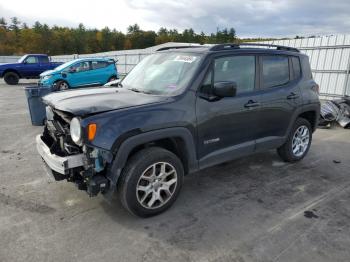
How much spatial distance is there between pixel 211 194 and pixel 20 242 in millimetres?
2290

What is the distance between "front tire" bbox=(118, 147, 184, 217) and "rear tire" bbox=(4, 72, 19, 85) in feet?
63.6

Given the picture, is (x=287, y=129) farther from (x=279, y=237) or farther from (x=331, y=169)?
(x=279, y=237)

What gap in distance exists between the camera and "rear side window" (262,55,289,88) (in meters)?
4.37

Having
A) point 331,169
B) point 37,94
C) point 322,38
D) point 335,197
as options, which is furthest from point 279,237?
point 322,38

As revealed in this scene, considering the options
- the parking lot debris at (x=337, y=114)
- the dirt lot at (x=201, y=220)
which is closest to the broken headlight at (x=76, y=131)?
the dirt lot at (x=201, y=220)

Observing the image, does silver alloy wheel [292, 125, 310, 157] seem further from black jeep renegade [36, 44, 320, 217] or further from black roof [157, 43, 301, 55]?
black roof [157, 43, 301, 55]

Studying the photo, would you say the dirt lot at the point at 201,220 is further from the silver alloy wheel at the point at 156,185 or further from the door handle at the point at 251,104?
the door handle at the point at 251,104

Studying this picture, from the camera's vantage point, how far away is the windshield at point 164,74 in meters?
3.61

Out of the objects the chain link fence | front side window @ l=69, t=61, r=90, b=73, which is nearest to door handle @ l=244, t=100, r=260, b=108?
the chain link fence

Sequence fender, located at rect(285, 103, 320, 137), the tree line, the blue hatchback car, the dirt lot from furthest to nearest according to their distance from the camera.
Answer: the tree line → the blue hatchback car → fender, located at rect(285, 103, 320, 137) → the dirt lot

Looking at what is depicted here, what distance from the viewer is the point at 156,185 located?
3.33m

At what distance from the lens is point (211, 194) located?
3967 mm

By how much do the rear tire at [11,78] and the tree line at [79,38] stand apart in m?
50.7

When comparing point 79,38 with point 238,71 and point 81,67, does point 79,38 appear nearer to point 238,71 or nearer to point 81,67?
point 81,67
